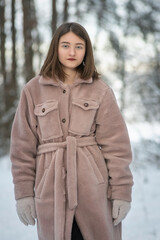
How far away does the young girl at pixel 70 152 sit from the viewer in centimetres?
179

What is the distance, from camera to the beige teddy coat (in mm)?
1782

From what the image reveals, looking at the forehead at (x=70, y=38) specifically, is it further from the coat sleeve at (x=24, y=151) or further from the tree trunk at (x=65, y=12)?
the tree trunk at (x=65, y=12)

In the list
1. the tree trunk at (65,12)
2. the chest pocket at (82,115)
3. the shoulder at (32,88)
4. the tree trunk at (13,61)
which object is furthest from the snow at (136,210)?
the tree trunk at (65,12)

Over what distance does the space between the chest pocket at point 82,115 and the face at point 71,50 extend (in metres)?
0.24

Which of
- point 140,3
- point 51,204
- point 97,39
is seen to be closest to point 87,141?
point 51,204

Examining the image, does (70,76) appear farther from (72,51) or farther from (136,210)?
(136,210)

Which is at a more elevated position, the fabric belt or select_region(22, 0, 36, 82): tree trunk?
select_region(22, 0, 36, 82): tree trunk

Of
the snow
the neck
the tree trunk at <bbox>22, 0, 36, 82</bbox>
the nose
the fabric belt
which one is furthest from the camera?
the tree trunk at <bbox>22, 0, 36, 82</bbox>

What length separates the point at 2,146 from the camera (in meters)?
5.21

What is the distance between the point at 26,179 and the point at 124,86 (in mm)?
3382

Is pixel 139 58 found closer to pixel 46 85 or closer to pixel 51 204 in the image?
pixel 46 85

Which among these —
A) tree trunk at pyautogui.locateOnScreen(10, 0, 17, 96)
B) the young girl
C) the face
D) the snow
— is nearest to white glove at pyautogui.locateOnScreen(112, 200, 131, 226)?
the young girl

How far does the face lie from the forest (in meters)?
2.93

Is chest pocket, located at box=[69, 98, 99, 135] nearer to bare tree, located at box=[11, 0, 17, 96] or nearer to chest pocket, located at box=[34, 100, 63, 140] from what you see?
chest pocket, located at box=[34, 100, 63, 140]
